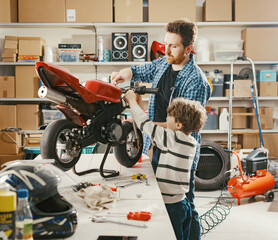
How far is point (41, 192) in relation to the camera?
830mm

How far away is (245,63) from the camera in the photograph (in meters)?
4.70

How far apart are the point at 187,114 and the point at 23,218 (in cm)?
102

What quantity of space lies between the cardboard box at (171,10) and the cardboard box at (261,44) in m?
0.78

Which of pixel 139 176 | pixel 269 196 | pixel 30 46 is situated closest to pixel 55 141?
pixel 139 176

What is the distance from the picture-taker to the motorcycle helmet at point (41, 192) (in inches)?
32.2

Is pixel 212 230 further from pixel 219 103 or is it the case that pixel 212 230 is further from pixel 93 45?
pixel 93 45

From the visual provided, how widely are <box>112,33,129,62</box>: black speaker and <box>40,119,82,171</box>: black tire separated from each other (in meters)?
3.26

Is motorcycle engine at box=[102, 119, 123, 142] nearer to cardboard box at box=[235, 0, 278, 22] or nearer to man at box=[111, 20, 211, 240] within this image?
man at box=[111, 20, 211, 240]

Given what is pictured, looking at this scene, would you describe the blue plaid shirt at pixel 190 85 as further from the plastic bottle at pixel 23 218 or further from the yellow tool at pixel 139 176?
the plastic bottle at pixel 23 218

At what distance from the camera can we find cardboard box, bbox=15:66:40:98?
4453 mm

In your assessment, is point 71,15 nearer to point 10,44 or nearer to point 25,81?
point 10,44

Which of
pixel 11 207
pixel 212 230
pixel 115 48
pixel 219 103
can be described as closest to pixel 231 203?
pixel 212 230

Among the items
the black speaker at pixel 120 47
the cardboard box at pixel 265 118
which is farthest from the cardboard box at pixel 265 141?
the black speaker at pixel 120 47

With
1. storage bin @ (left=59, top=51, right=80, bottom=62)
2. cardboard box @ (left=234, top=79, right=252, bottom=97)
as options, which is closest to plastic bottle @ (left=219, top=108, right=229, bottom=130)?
cardboard box @ (left=234, top=79, right=252, bottom=97)
